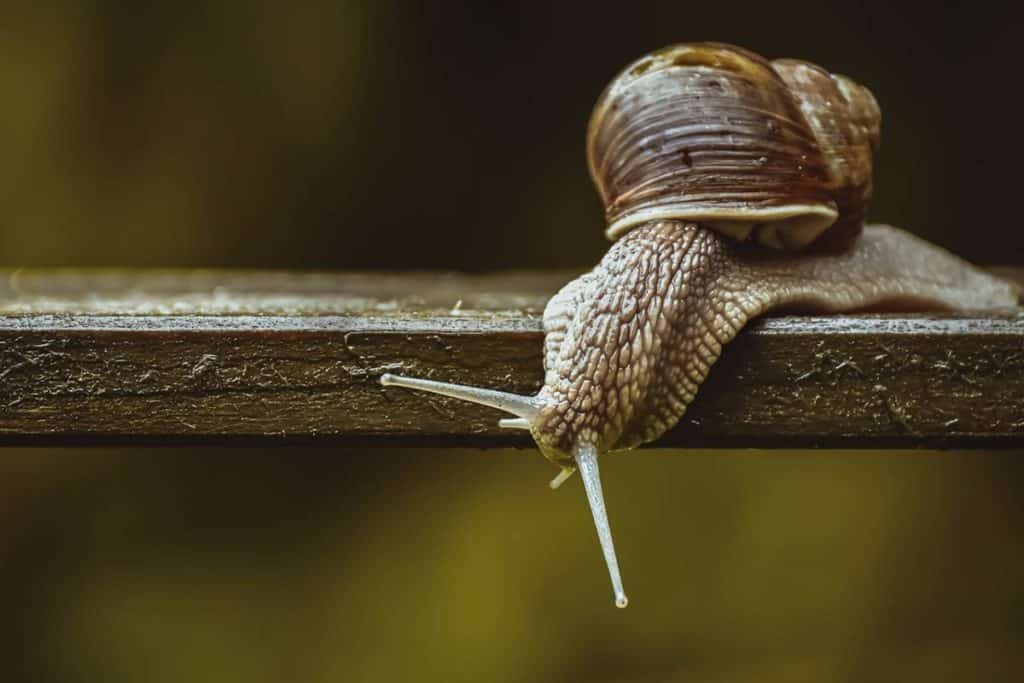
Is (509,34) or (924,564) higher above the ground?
(509,34)

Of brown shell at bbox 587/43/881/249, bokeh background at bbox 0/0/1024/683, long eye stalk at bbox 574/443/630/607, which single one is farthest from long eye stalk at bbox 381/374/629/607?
bokeh background at bbox 0/0/1024/683

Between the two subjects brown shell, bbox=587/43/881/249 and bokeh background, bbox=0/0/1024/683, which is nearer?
brown shell, bbox=587/43/881/249

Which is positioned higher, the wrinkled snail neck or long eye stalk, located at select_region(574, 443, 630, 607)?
the wrinkled snail neck

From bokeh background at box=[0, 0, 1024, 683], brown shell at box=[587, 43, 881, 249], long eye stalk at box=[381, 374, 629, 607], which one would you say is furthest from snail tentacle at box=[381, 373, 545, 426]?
bokeh background at box=[0, 0, 1024, 683]

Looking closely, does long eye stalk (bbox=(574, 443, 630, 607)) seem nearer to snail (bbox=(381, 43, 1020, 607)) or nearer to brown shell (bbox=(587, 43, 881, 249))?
snail (bbox=(381, 43, 1020, 607))

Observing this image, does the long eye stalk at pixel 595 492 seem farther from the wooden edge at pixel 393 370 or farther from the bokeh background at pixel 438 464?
the bokeh background at pixel 438 464

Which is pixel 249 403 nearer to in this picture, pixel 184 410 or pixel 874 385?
pixel 184 410

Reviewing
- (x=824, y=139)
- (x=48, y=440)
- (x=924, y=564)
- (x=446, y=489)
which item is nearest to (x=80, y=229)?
(x=446, y=489)
